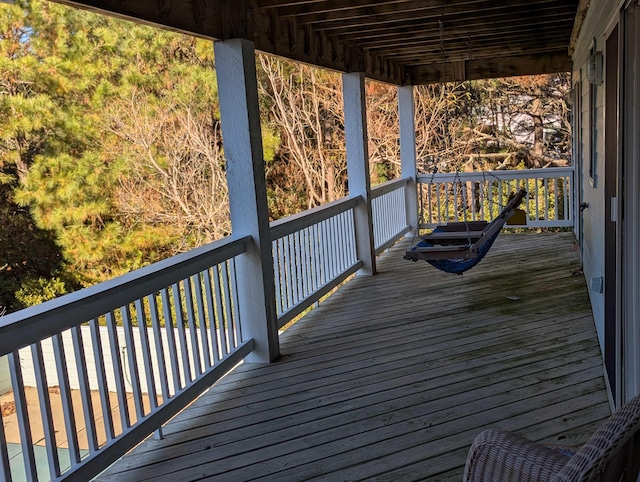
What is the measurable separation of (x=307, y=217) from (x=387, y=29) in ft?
6.15

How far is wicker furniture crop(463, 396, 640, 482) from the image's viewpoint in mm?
1306

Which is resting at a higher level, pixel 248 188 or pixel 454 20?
pixel 454 20

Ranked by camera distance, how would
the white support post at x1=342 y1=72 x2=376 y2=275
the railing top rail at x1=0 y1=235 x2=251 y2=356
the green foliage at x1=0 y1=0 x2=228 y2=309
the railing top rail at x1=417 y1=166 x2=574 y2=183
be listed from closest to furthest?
the railing top rail at x1=0 y1=235 x2=251 y2=356
the white support post at x1=342 y1=72 x2=376 y2=275
the railing top rail at x1=417 y1=166 x2=574 y2=183
the green foliage at x1=0 y1=0 x2=228 y2=309

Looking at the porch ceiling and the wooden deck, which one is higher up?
the porch ceiling

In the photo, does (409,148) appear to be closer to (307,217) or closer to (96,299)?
(307,217)

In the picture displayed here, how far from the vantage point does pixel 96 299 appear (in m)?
2.83

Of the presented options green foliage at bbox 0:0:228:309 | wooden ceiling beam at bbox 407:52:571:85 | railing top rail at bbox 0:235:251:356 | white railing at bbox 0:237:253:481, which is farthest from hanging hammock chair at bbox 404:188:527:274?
green foliage at bbox 0:0:228:309

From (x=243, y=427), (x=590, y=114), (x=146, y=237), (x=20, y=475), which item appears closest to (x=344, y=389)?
(x=243, y=427)

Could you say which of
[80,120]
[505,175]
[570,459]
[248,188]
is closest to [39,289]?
[80,120]

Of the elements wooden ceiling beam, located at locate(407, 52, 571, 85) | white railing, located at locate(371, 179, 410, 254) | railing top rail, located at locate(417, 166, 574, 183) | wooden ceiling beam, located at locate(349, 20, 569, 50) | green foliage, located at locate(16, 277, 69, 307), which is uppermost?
wooden ceiling beam, located at locate(349, 20, 569, 50)

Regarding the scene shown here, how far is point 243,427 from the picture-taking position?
136 inches

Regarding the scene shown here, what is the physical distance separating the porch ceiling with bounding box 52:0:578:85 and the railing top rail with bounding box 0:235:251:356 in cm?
124

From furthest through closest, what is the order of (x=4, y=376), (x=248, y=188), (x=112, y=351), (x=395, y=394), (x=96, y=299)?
1. (x=4, y=376)
2. (x=248, y=188)
3. (x=395, y=394)
4. (x=112, y=351)
5. (x=96, y=299)

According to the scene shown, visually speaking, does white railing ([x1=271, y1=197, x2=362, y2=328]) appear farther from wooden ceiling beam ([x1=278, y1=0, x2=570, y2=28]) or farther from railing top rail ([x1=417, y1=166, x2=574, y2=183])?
railing top rail ([x1=417, y1=166, x2=574, y2=183])
